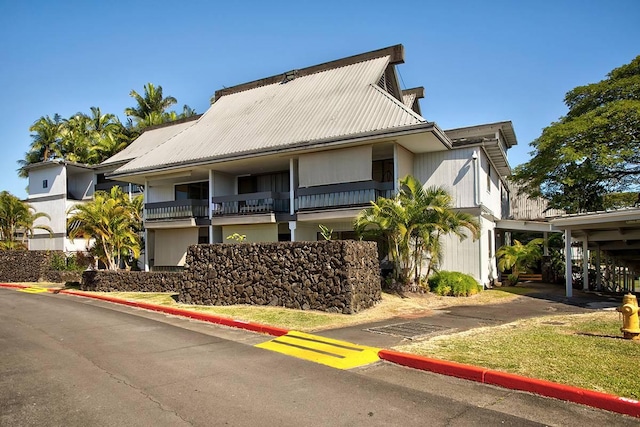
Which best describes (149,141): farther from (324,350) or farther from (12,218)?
(324,350)

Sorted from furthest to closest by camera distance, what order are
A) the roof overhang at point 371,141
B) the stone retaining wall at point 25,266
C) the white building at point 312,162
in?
the stone retaining wall at point 25,266, the white building at point 312,162, the roof overhang at point 371,141

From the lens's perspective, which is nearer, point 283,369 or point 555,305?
point 283,369

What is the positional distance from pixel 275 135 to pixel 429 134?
7.65m

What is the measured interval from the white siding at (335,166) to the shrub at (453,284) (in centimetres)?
475

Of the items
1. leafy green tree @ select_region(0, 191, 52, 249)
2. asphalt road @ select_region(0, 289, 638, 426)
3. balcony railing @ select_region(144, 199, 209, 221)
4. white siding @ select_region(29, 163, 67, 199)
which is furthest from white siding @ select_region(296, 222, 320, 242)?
leafy green tree @ select_region(0, 191, 52, 249)

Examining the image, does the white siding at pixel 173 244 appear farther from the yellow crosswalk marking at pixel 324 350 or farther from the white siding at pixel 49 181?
the yellow crosswalk marking at pixel 324 350

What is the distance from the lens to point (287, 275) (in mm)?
13234

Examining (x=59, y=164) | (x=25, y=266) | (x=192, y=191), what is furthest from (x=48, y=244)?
→ (x=192, y=191)

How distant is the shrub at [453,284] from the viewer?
16.4 m

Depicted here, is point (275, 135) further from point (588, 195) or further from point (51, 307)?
point (588, 195)

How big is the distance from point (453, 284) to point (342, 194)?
5.64m

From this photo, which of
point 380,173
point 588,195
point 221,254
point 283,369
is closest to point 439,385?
point 283,369

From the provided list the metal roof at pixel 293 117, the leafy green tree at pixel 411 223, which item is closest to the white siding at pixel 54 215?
the metal roof at pixel 293 117

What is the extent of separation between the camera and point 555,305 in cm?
1405
